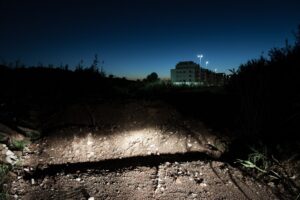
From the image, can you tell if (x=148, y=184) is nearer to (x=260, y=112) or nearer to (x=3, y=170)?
(x=3, y=170)

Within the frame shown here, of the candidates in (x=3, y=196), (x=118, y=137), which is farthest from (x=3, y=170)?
(x=118, y=137)

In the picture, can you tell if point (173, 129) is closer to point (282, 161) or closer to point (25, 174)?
point (282, 161)

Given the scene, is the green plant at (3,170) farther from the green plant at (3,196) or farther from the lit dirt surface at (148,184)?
the green plant at (3,196)

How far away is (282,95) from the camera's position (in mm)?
4172

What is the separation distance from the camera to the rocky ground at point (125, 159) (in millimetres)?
2986

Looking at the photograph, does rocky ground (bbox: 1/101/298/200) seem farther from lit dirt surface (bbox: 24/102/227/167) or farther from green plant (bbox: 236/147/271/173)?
green plant (bbox: 236/147/271/173)

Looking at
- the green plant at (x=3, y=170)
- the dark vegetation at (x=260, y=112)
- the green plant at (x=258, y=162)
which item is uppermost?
the dark vegetation at (x=260, y=112)

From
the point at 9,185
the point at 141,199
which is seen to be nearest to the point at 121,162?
the point at 141,199

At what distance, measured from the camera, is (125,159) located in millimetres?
4293

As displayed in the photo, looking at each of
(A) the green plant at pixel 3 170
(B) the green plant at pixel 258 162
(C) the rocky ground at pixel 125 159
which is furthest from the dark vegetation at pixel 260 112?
(A) the green plant at pixel 3 170

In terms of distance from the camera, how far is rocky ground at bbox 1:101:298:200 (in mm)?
2986

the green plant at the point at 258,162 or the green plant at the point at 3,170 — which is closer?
the green plant at the point at 3,170

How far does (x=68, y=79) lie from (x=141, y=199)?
9070mm

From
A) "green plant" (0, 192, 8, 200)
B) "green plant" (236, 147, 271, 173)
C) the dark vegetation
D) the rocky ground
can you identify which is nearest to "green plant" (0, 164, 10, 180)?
the rocky ground
